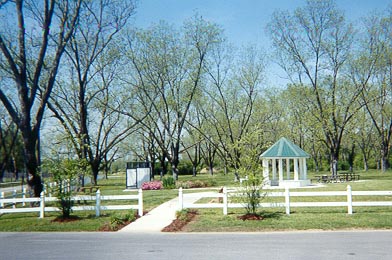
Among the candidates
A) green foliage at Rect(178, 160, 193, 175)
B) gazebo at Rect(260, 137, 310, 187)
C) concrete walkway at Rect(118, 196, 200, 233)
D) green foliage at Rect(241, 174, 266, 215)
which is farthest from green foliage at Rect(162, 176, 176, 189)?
green foliage at Rect(178, 160, 193, 175)

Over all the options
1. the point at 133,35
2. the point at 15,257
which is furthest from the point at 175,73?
the point at 15,257

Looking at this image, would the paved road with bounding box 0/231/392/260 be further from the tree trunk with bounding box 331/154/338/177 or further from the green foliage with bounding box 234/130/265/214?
the tree trunk with bounding box 331/154/338/177

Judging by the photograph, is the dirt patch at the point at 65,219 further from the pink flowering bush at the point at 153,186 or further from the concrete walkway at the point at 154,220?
the pink flowering bush at the point at 153,186

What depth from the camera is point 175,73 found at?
129ft

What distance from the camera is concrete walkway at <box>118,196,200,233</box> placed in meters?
13.2

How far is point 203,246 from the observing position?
10.1 meters

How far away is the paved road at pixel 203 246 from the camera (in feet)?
29.4

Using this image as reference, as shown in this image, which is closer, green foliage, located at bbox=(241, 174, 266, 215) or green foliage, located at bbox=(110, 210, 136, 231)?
green foliage, located at bbox=(110, 210, 136, 231)

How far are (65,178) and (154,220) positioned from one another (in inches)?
162

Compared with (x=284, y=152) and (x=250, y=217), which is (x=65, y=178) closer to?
(x=250, y=217)

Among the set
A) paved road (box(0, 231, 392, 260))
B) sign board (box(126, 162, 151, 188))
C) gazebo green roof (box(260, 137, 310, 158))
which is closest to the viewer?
paved road (box(0, 231, 392, 260))

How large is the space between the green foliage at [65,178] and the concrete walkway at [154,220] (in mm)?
2969

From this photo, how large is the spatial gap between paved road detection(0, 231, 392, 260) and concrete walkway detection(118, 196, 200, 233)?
870 mm

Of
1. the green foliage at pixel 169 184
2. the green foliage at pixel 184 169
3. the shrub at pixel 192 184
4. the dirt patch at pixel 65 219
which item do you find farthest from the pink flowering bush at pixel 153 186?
the green foliage at pixel 184 169
